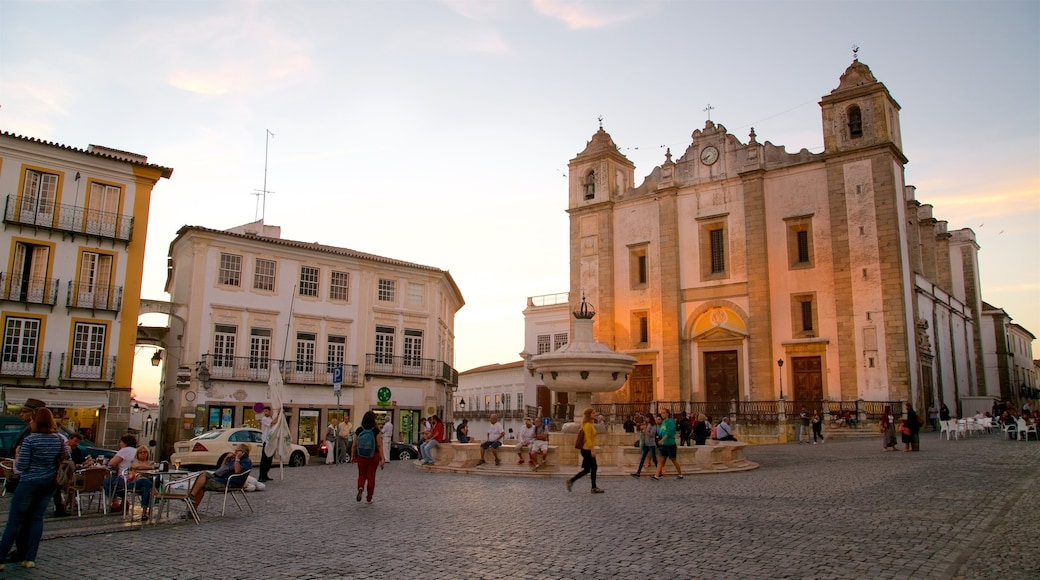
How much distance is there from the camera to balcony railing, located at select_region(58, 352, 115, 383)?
25.5m

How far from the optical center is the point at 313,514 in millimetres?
10492

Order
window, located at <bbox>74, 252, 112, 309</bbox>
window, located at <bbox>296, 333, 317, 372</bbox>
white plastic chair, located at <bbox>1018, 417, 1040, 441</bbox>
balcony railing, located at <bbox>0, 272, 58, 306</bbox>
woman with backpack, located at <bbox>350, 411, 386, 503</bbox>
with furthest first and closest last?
window, located at <bbox>296, 333, 317, 372</bbox>, window, located at <bbox>74, 252, 112, 309</bbox>, balcony railing, located at <bbox>0, 272, 58, 306</bbox>, white plastic chair, located at <bbox>1018, 417, 1040, 441</bbox>, woman with backpack, located at <bbox>350, 411, 386, 503</bbox>

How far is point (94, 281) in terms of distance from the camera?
88.0 ft

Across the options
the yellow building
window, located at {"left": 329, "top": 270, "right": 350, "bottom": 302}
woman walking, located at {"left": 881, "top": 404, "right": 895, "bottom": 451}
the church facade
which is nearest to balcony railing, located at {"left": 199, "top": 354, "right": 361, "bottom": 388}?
window, located at {"left": 329, "top": 270, "right": 350, "bottom": 302}

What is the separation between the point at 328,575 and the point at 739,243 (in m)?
32.3

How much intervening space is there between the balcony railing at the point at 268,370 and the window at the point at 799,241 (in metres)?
20.5

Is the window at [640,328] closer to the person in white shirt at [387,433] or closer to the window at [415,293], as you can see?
the window at [415,293]

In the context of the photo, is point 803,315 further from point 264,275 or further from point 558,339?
point 264,275

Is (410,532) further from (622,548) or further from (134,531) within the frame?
(134,531)

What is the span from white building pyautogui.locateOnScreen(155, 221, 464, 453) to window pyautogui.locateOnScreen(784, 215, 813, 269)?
16.8 m

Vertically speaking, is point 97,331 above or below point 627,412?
above

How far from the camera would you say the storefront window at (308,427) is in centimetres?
3219

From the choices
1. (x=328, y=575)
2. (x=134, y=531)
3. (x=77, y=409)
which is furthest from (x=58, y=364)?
(x=328, y=575)

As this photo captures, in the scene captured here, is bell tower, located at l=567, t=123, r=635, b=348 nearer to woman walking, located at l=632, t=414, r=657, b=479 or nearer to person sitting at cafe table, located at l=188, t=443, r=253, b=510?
woman walking, located at l=632, t=414, r=657, b=479
